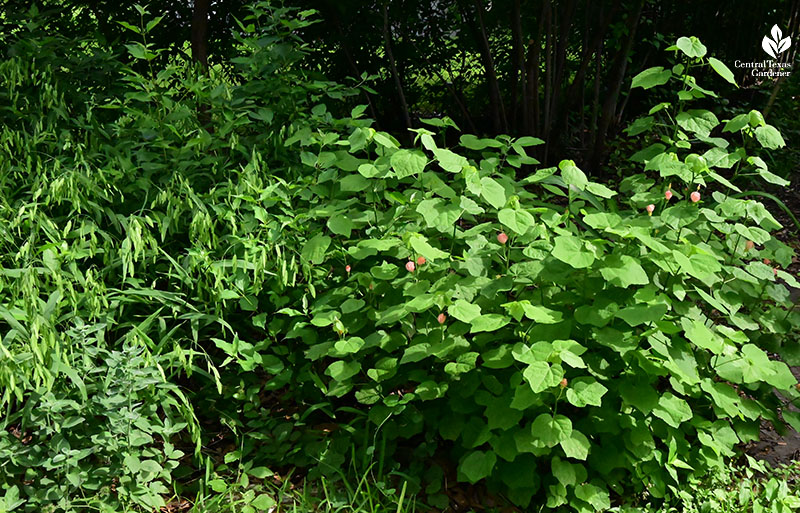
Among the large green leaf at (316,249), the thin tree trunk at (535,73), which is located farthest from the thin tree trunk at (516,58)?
the large green leaf at (316,249)

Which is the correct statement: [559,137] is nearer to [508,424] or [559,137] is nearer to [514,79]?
[514,79]

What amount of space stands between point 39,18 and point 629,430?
2.94 m

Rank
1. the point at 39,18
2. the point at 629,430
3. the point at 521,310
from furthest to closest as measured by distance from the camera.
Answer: the point at 39,18, the point at 629,430, the point at 521,310

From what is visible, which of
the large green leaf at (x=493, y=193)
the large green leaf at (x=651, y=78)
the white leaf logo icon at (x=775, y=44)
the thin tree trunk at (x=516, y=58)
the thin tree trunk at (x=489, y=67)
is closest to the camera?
the large green leaf at (x=493, y=193)

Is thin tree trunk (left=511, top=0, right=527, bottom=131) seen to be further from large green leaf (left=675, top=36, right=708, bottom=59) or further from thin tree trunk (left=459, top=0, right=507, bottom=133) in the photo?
large green leaf (left=675, top=36, right=708, bottom=59)

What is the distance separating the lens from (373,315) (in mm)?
2354

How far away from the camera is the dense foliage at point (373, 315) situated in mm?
2080

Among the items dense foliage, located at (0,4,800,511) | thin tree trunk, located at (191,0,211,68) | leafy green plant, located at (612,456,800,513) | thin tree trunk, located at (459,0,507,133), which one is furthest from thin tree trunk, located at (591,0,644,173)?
leafy green plant, located at (612,456,800,513)

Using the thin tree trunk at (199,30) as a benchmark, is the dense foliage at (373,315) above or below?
below

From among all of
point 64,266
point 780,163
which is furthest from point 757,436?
point 780,163

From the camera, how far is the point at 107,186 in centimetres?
251

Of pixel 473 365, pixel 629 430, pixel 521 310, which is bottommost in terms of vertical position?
pixel 629 430

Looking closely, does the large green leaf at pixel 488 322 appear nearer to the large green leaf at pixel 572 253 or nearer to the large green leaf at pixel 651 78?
the large green leaf at pixel 572 253

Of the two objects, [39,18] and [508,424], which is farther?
[39,18]
